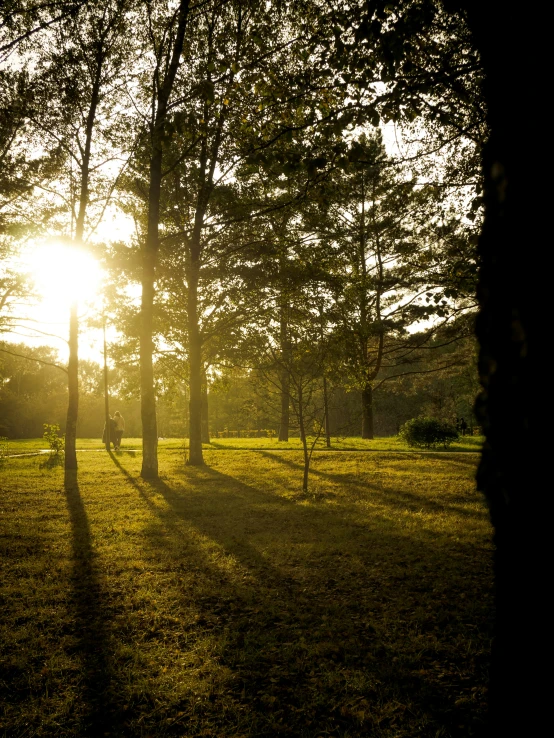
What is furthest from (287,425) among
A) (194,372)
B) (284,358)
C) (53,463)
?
(53,463)

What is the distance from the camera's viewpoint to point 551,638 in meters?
1.21

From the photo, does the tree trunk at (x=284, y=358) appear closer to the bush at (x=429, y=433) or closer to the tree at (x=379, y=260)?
the tree at (x=379, y=260)

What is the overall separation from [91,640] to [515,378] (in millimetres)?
4158

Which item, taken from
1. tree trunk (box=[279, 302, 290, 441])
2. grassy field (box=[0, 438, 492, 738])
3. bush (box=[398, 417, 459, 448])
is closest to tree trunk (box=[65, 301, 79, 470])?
grassy field (box=[0, 438, 492, 738])

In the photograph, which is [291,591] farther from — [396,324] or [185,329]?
[396,324]

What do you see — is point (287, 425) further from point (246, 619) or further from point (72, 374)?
point (72, 374)

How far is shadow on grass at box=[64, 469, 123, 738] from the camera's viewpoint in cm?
287

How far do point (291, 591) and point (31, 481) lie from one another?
34.0 feet

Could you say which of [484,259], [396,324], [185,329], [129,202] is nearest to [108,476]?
[185,329]

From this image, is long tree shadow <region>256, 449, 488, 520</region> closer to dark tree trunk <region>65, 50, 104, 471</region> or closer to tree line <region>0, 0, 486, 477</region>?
tree line <region>0, 0, 486, 477</region>

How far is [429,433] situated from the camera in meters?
19.4

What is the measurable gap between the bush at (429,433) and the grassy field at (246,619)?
1058cm

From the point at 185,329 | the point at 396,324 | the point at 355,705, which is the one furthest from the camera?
the point at 396,324

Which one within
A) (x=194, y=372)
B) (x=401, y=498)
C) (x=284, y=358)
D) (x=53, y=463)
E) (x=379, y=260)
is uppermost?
(x=379, y=260)
